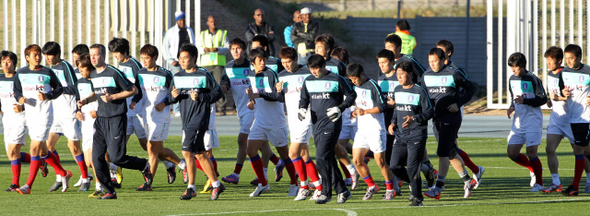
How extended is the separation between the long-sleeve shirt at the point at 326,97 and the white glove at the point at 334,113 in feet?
0.27

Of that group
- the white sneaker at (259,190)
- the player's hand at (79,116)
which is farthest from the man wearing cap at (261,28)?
the player's hand at (79,116)

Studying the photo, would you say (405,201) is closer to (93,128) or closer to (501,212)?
(501,212)

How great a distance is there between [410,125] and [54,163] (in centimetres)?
441

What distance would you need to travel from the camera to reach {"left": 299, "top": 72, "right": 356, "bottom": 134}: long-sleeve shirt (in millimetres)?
8445

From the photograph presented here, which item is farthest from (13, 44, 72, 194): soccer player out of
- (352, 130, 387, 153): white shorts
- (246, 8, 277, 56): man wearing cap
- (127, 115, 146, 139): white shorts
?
(246, 8, 277, 56): man wearing cap

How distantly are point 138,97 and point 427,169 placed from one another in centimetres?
339

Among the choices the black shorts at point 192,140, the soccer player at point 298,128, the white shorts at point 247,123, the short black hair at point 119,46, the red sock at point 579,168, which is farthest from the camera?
the white shorts at point 247,123

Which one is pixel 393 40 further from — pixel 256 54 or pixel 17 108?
pixel 17 108

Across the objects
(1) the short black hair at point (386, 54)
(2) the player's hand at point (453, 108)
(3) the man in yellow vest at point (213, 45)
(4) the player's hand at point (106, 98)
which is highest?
(3) the man in yellow vest at point (213, 45)

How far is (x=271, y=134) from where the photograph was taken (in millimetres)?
9562

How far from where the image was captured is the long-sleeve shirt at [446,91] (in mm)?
9000

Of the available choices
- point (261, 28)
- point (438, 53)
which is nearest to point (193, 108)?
point (438, 53)

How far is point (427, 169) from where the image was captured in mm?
9430

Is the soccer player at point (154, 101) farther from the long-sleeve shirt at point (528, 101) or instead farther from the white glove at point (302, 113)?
the long-sleeve shirt at point (528, 101)
